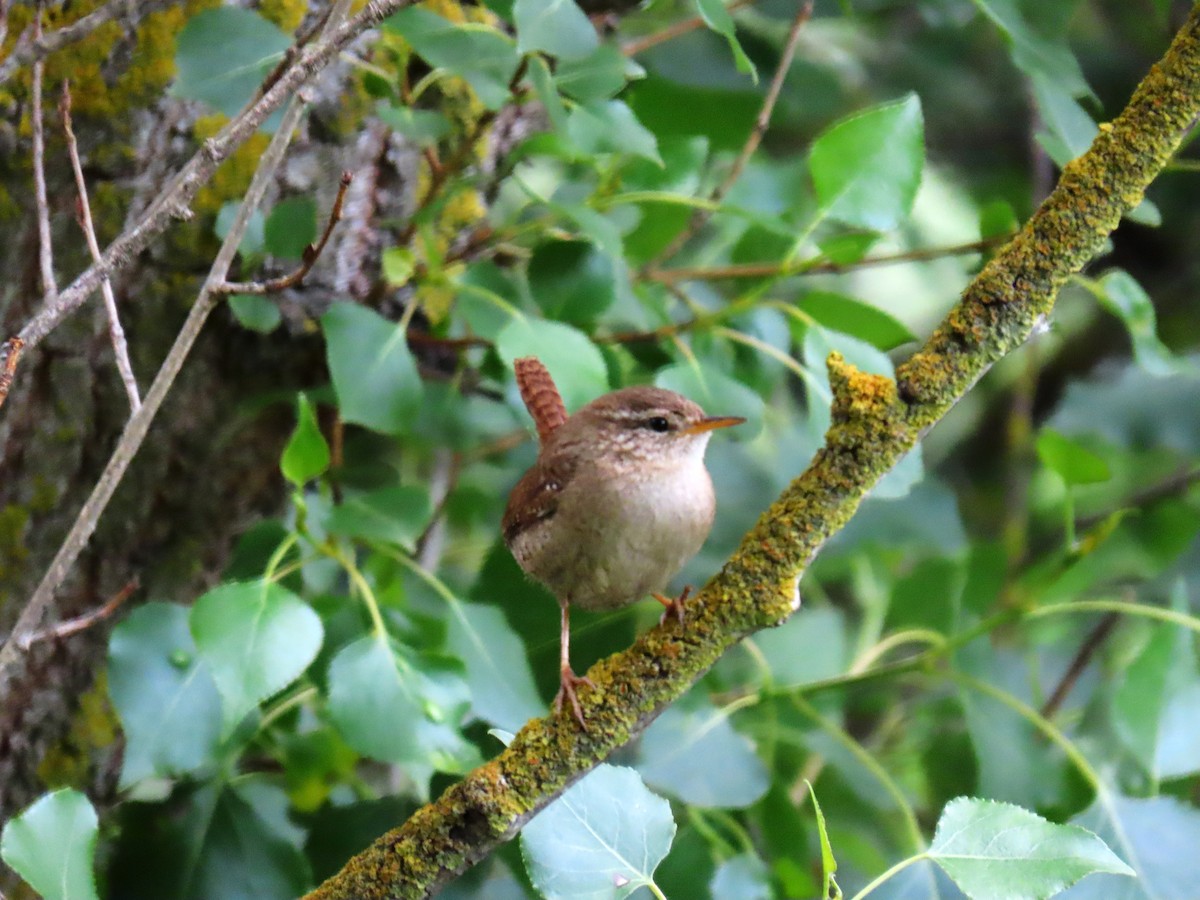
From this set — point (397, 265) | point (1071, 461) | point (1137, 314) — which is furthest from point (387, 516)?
point (1137, 314)

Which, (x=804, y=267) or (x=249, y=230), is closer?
(x=249, y=230)

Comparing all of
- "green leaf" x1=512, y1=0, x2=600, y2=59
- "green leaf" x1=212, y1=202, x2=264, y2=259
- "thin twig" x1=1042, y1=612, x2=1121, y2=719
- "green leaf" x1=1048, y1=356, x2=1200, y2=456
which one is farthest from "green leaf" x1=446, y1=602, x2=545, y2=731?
"green leaf" x1=1048, y1=356, x2=1200, y2=456

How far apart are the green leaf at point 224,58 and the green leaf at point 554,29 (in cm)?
43

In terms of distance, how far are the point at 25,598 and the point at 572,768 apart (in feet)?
3.98

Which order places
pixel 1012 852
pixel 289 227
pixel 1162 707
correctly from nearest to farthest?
pixel 1012 852 < pixel 289 227 < pixel 1162 707

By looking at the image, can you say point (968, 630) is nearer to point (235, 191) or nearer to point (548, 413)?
point (548, 413)

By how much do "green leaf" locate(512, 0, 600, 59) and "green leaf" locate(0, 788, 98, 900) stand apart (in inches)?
42.7

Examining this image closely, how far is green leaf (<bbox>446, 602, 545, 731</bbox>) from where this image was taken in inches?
70.0

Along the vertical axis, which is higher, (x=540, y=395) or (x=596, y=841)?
(x=540, y=395)

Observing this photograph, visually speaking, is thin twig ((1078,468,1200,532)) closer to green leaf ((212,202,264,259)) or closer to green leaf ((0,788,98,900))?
green leaf ((212,202,264,259))

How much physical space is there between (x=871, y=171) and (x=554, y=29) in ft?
1.89

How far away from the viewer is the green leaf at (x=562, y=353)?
181cm

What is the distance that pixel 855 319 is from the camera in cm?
205

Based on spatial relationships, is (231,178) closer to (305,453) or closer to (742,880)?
(305,453)
